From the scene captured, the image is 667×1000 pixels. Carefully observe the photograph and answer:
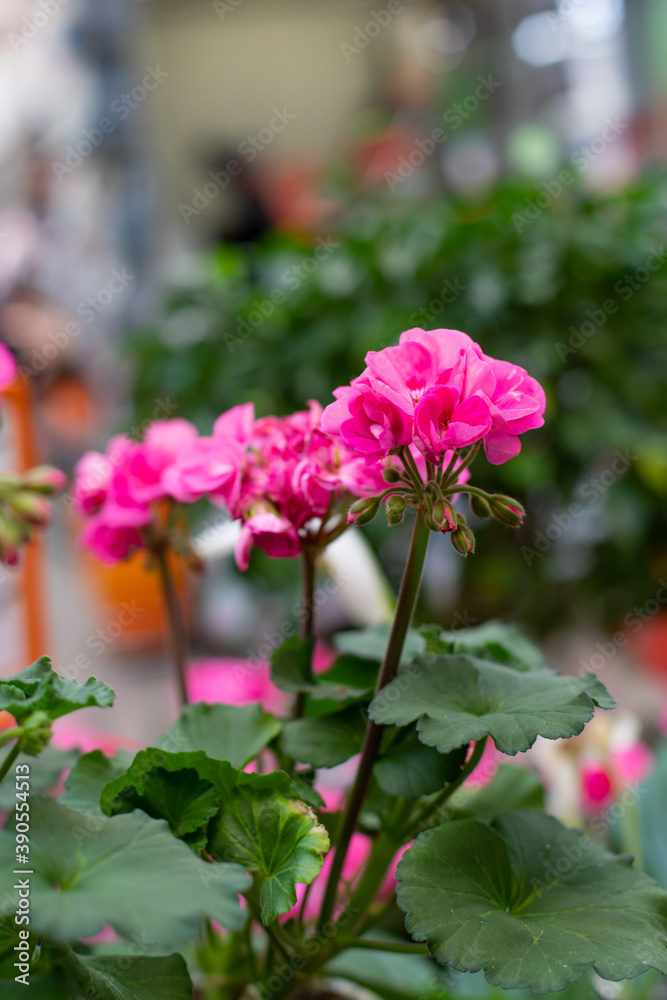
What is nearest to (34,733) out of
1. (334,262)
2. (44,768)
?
(44,768)

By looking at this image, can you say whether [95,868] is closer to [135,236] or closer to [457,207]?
[457,207]

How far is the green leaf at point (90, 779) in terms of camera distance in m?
0.38

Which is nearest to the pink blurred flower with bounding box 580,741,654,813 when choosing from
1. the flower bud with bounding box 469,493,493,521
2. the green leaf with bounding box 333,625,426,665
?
the green leaf with bounding box 333,625,426,665

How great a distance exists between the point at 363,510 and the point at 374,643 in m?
0.16

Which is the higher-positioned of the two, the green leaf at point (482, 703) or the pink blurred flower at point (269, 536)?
the pink blurred flower at point (269, 536)

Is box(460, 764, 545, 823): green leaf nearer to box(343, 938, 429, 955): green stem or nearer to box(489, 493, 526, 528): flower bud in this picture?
box(343, 938, 429, 955): green stem

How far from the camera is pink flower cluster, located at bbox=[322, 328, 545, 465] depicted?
13.4 inches

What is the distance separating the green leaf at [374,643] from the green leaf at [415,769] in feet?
0.19

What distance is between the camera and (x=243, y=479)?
0.44m

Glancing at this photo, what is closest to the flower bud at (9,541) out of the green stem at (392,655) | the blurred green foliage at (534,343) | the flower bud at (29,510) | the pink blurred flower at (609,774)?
the flower bud at (29,510)

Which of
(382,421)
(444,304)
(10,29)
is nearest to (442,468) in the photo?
(382,421)

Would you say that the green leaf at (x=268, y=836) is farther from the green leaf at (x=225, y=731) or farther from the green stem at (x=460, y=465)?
the green stem at (x=460, y=465)

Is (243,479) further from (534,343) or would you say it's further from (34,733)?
(534,343)

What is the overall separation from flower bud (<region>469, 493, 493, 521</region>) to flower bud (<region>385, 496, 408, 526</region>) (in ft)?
0.14
